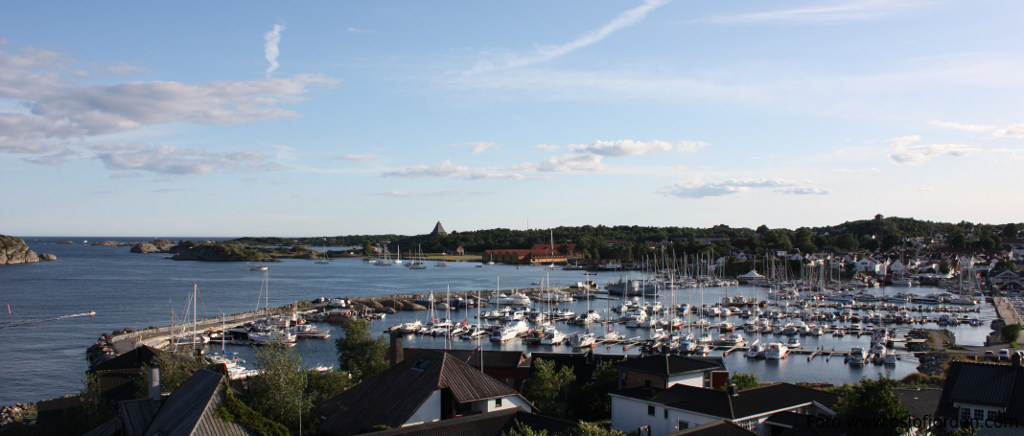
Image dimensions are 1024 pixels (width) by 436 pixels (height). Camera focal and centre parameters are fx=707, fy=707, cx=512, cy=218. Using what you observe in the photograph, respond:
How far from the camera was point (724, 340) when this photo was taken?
42.5 meters

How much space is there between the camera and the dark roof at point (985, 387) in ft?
43.7

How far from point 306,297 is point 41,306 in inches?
877

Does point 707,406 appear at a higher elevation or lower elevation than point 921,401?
higher

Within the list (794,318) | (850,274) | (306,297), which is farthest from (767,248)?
(306,297)

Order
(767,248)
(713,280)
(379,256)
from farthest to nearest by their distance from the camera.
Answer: (379,256) → (767,248) → (713,280)

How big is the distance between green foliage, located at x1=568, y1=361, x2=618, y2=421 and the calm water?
16.3m

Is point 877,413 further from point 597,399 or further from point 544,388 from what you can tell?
point 544,388

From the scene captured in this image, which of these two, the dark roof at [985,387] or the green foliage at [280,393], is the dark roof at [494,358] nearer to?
the green foliage at [280,393]

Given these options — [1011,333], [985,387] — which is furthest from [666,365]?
[1011,333]

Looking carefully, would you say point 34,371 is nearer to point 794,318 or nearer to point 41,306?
point 41,306

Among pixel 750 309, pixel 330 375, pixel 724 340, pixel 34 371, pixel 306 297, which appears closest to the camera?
pixel 330 375

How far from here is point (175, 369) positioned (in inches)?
752

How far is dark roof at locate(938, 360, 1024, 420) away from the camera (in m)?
13.3

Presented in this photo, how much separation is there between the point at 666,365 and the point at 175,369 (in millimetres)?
13042
